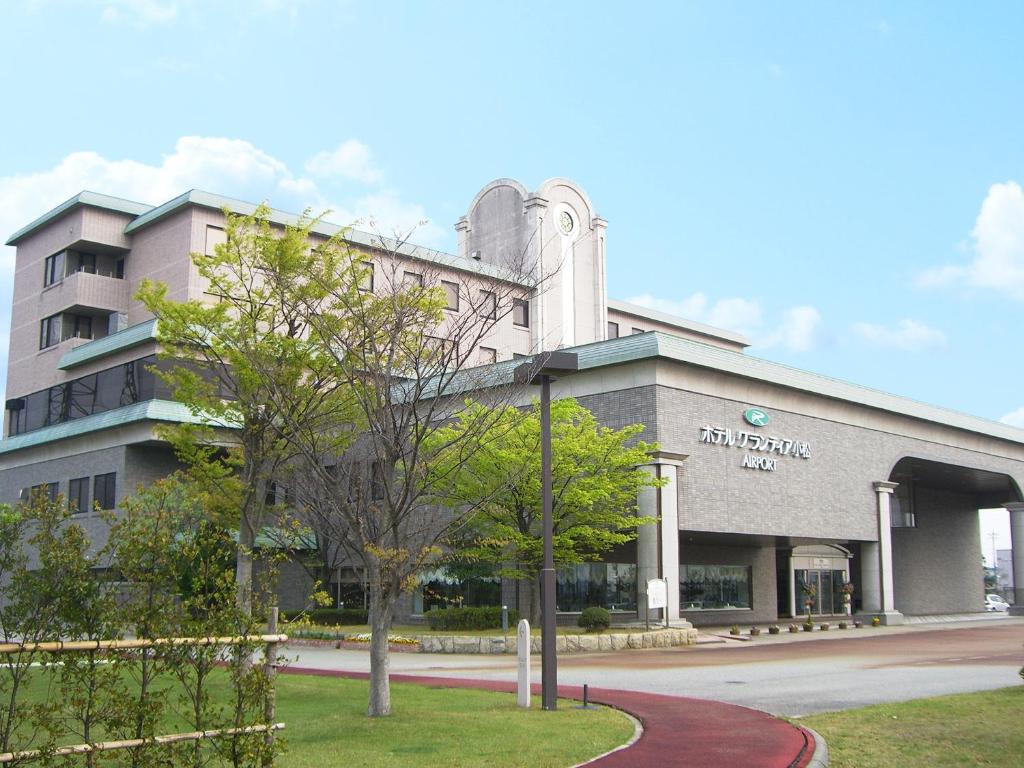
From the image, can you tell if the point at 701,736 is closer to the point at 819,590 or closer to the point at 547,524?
the point at 547,524

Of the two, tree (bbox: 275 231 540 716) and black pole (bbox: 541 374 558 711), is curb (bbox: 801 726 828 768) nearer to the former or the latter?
black pole (bbox: 541 374 558 711)

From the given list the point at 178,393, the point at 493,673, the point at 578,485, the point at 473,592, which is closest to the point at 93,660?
the point at 493,673

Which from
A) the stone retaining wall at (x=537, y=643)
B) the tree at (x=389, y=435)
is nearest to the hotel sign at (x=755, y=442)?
the stone retaining wall at (x=537, y=643)

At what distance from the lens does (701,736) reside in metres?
14.1

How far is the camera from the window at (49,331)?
5778 cm

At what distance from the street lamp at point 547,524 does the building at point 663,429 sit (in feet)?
36.8

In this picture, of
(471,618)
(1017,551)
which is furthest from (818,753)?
(1017,551)

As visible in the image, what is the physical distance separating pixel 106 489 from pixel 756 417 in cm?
2878

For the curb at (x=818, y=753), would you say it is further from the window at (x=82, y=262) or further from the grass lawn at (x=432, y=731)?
the window at (x=82, y=262)

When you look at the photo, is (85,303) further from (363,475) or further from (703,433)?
(363,475)

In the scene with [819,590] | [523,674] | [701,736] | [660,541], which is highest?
[660,541]

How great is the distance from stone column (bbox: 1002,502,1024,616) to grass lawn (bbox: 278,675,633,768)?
4830 cm

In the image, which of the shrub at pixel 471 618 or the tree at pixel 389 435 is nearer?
the tree at pixel 389 435

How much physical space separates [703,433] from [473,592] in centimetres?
1122
